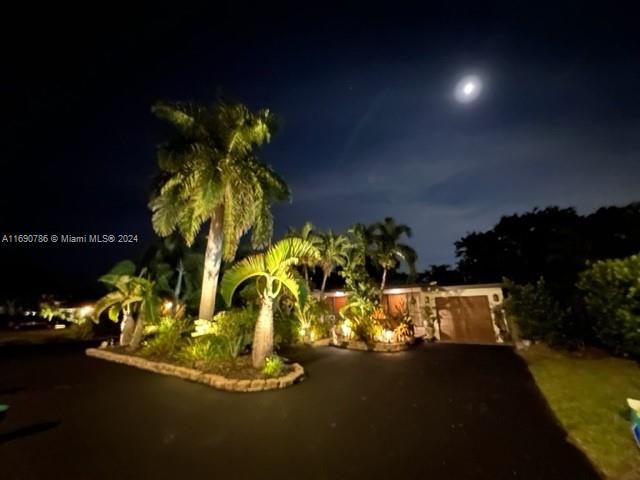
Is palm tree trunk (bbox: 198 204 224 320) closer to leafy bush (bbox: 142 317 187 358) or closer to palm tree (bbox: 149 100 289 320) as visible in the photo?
palm tree (bbox: 149 100 289 320)

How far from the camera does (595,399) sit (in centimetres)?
546

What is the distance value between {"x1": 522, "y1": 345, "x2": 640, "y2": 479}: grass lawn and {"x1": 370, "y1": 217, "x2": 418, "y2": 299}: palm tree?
784 cm

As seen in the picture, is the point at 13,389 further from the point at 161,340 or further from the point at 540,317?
the point at 540,317

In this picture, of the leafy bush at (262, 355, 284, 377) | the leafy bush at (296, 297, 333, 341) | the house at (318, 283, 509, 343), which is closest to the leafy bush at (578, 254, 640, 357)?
the house at (318, 283, 509, 343)

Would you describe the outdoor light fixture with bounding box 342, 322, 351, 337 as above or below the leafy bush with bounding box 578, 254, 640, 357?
below

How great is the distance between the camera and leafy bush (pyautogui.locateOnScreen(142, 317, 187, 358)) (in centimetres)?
955

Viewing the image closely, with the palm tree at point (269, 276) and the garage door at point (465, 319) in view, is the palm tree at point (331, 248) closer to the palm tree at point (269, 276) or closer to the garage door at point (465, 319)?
the garage door at point (465, 319)

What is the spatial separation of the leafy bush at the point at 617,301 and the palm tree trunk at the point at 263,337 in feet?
28.7

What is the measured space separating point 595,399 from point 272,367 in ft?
22.9

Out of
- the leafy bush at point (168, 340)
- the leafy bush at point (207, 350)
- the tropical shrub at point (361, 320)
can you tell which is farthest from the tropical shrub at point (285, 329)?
the leafy bush at point (207, 350)

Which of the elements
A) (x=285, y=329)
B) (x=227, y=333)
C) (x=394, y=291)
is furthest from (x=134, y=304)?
(x=394, y=291)

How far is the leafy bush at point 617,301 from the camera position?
21.2ft

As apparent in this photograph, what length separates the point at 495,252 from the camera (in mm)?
22625

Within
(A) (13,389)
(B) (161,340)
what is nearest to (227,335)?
(B) (161,340)
